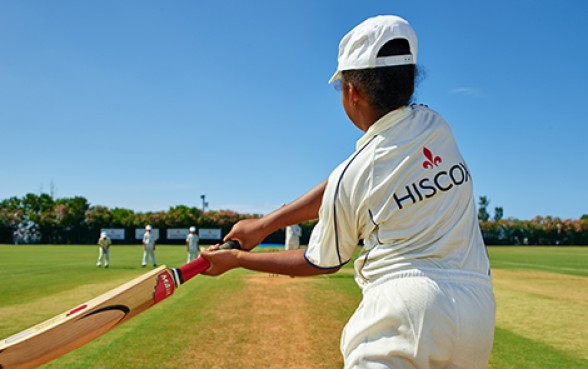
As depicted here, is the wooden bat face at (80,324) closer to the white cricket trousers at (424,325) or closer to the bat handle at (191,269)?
the bat handle at (191,269)

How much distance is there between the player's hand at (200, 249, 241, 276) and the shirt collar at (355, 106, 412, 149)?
3.04ft

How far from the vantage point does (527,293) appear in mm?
14289

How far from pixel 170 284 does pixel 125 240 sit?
6603 centimetres

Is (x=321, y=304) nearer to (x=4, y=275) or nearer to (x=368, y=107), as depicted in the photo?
(x=368, y=107)

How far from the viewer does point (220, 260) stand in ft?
8.50

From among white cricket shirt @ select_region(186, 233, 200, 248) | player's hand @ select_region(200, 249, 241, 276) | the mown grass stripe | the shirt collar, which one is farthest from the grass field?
white cricket shirt @ select_region(186, 233, 200, 248)

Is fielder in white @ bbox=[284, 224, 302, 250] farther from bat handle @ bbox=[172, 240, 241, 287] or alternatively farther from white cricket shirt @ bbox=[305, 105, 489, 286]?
white cricket shirt @ bbox=[305, 105, 489, 286]

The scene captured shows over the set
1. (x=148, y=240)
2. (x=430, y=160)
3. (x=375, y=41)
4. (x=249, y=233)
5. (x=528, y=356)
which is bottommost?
(x=528, y=356)

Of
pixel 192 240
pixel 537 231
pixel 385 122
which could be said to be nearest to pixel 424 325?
pixel 385 122

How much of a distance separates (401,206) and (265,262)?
0.70 metres

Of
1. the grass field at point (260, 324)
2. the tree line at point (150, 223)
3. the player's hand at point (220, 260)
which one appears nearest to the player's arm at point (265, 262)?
the player's hand at point (220, 260)

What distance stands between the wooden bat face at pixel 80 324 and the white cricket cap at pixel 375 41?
1.48 m

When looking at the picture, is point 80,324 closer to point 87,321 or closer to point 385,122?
point 87,321

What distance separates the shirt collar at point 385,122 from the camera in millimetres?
1938
